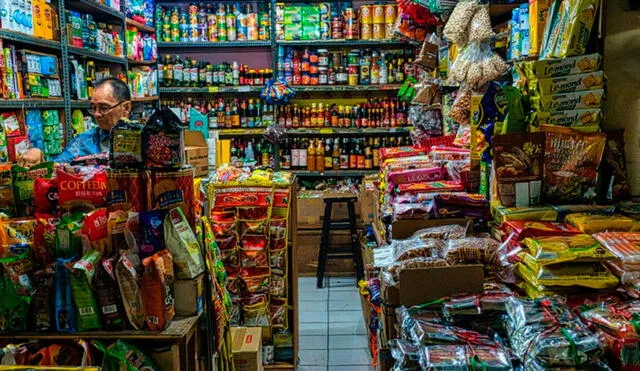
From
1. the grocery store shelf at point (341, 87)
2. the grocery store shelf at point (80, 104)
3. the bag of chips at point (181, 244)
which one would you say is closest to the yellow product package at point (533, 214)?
the bag of chips at point (181, 244)

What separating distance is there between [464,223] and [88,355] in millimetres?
1857

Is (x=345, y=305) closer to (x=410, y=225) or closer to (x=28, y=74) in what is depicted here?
(x=410, y=225)

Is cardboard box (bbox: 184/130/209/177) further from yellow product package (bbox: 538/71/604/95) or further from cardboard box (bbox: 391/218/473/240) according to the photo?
yellow product package (bbox: 538/71/604/95)

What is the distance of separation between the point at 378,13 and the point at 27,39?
410 cm

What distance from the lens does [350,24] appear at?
713 centimetres

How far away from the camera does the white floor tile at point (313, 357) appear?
404 cm

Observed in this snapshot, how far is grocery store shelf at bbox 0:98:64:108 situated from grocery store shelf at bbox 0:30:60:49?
39cm

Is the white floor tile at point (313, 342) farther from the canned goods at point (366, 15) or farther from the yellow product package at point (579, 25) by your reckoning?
the canned goods at point (366, 15)

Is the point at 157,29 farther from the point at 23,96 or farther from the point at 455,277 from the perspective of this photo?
the point at 455,277

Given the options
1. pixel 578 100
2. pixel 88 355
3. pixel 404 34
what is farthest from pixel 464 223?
pixel 404 34

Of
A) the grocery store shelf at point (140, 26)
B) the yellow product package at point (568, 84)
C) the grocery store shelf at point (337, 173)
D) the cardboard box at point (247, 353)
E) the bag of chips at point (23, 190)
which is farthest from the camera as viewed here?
the grocery store shelf at point (337, 173)

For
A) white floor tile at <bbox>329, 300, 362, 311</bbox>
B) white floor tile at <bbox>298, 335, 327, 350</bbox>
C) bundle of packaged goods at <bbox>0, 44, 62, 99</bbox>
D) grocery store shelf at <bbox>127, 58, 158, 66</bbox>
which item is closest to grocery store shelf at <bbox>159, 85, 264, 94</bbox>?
grocery store shelf at <bbox>127, 58, 158, 66</bbox>

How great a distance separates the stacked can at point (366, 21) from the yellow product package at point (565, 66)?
4.55 meters

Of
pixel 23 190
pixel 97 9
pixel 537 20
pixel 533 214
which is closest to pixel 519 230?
pixel 533 214
